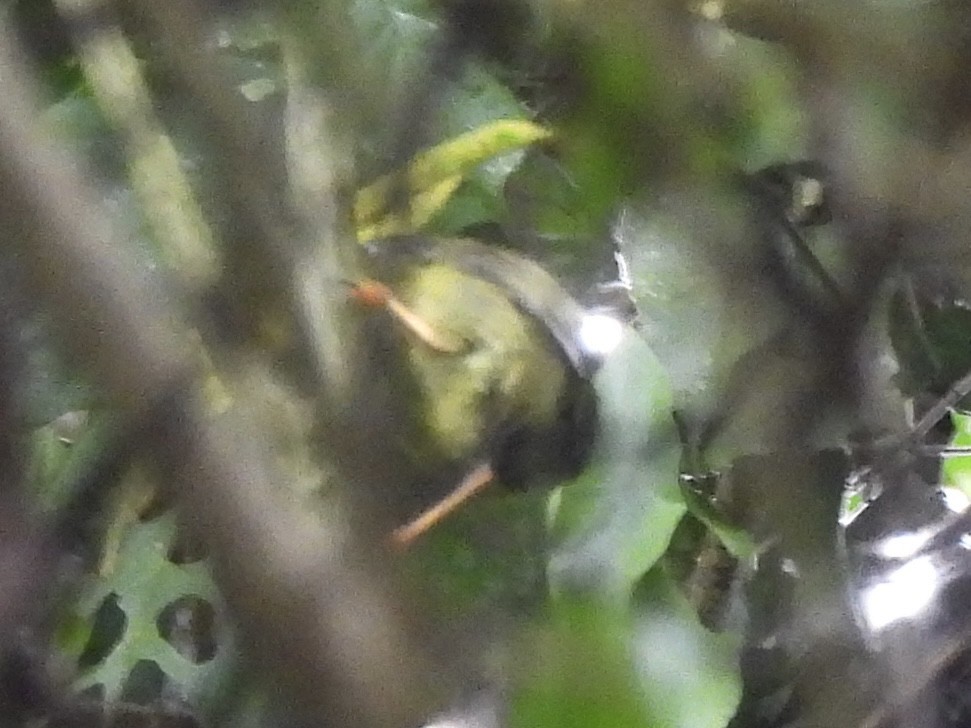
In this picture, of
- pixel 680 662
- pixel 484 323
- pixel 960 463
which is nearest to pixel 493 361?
pixel 484 323

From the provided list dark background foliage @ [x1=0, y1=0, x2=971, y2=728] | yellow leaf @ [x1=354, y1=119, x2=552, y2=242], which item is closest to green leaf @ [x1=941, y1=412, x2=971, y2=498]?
dark background foliage @ [x1=0, y1=0, x2=971, y2=728]

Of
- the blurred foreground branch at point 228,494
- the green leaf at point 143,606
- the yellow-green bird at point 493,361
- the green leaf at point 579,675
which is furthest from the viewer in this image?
the green leaf at point 143,606

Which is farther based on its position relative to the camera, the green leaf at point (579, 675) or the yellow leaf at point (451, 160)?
the yellow leaf at point (451, 160)

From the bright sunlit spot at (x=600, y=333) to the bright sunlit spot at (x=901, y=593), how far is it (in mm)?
140

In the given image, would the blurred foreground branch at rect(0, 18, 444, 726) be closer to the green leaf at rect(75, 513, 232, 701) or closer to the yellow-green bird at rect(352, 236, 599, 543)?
the yellow-green bird at rect(352, 236, 599, 543)

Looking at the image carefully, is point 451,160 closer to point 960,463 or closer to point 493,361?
point 493,361

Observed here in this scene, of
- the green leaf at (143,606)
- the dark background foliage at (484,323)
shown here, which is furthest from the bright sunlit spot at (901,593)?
the green leaf at (143,606)

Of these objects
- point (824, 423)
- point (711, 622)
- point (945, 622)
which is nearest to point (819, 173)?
point (824, 423)

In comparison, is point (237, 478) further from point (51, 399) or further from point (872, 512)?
point (872, 512)

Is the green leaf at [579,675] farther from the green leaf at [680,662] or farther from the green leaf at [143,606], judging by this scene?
the green leaf at [143,606]

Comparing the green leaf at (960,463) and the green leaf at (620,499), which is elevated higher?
the green leaf at (620,499)

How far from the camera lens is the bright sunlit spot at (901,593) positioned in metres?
0.42

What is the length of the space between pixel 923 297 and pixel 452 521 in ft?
0.55

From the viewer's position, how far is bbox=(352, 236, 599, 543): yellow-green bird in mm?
440
